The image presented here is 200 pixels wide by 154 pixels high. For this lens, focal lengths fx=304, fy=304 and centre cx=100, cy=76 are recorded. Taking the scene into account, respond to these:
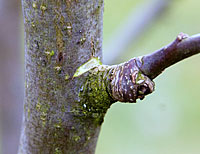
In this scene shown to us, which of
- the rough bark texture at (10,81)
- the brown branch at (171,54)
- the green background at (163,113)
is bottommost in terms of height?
the brown branch at (171,54)

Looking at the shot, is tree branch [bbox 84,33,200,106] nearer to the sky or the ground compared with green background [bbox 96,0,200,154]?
nearer to the ground

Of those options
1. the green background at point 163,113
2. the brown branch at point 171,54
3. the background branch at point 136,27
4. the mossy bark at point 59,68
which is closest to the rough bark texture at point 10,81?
the background branch at point 136,27

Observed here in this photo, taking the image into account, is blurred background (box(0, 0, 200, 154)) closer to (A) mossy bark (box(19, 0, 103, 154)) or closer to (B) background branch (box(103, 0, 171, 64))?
(B) background branch (box(103, 0, 171, 64))

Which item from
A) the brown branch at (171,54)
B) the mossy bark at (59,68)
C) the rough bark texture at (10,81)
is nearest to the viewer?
the brown branch at (171,54)

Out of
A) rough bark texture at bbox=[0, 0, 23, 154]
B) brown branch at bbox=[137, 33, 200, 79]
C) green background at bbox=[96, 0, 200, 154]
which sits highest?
green background at bbox=[96, 0, 200, 154]

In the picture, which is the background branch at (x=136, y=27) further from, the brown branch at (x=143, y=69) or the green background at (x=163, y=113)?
the green background at (x=163, y=113)

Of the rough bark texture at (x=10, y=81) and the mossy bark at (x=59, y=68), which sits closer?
the mossy bark at (x=59, y=68)

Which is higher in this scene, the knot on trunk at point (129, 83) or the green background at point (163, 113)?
the green background at point (163, 113)

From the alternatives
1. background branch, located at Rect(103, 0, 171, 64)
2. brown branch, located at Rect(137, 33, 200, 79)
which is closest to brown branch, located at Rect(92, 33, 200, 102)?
brown branch, located at Rect(137, 33, 200, 79)

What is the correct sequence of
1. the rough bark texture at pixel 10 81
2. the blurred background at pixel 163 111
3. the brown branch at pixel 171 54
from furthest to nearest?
the blurred background at pixel 163 111, the rough bark texture at pixel 10 81, the brown branch at pixel 171 54

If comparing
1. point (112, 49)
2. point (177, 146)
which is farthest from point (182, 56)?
point (177, 146)
